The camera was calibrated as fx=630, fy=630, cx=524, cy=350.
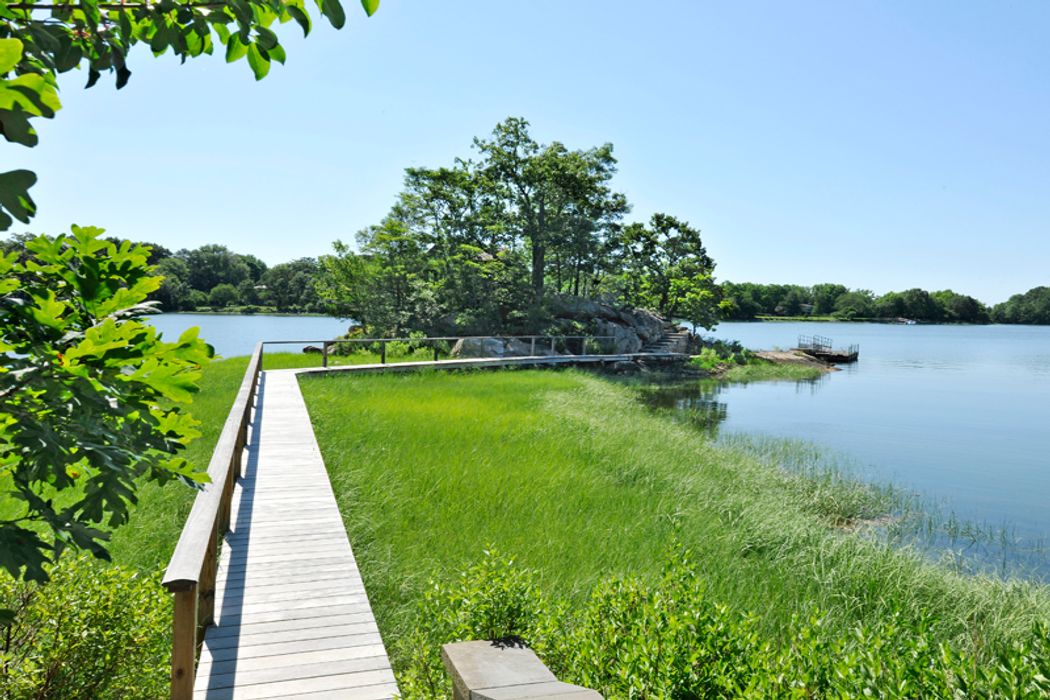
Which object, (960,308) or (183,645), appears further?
(960,308)

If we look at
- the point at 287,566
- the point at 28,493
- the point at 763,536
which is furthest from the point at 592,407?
the point at 28,493

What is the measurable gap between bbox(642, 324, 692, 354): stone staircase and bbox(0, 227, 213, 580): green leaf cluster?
38710mm

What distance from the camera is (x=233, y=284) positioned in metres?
86.9

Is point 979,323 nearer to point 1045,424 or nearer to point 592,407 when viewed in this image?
point 1045,424

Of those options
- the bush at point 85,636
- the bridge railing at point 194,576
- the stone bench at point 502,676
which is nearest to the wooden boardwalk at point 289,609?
the bridge railing at point 194,576

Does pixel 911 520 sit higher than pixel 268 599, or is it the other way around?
pixel 268 599

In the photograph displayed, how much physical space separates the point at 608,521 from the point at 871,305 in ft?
535

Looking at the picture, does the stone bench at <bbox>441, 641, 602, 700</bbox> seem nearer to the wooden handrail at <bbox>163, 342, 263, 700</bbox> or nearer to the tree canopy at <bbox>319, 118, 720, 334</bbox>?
the wooden handrail at <bbox>163, 342, 263, 700</bbox>

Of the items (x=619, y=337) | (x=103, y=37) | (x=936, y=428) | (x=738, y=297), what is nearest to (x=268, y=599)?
(x=103, y=37)

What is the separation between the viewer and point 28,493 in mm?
1896

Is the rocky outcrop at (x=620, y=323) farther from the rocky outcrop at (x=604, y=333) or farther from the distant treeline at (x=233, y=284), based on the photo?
the distant treeline at (x=233, y=284)

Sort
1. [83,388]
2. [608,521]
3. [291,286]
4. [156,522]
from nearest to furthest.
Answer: [83,388], [156,522], [608,521], [291,286]

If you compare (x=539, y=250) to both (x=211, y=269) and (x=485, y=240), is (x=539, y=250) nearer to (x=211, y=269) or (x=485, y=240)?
(x=485, y=240)

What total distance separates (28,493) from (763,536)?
8.56 meters
